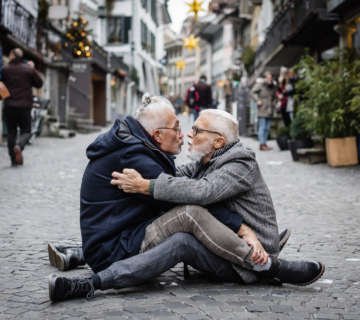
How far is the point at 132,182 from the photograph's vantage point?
13.1 ft

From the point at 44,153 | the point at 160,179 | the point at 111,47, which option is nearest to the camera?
the point at 160,179

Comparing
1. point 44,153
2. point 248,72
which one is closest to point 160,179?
point 44,153

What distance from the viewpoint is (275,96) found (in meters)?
18.5

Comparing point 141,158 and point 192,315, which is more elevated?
point 141,158

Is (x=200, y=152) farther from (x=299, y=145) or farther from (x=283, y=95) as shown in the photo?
(x=283, y=95)

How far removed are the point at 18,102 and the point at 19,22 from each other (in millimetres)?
11110

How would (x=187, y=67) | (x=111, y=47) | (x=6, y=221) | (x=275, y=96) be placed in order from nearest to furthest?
(x=6, y=221) < (x=275, y=96) < (x=111, y=47) < (x=187, y=67)

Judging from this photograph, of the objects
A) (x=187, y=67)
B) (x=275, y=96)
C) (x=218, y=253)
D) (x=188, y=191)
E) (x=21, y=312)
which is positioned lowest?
(x=21, y=312)

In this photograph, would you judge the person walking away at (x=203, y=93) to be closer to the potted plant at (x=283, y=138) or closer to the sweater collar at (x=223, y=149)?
the potted plant at (x=283, y=138)

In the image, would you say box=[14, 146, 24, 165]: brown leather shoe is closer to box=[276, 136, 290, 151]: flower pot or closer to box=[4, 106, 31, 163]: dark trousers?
box=[4, 106, 31, 163]: dark trousers

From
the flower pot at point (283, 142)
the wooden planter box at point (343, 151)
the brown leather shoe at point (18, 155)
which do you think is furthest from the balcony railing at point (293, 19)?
the brown leather shoe at point (18, 155)

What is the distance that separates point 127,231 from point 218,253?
574 mm

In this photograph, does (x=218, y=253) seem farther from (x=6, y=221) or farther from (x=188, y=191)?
(x=6, y=221)

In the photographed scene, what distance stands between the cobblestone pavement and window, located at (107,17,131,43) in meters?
37.7
